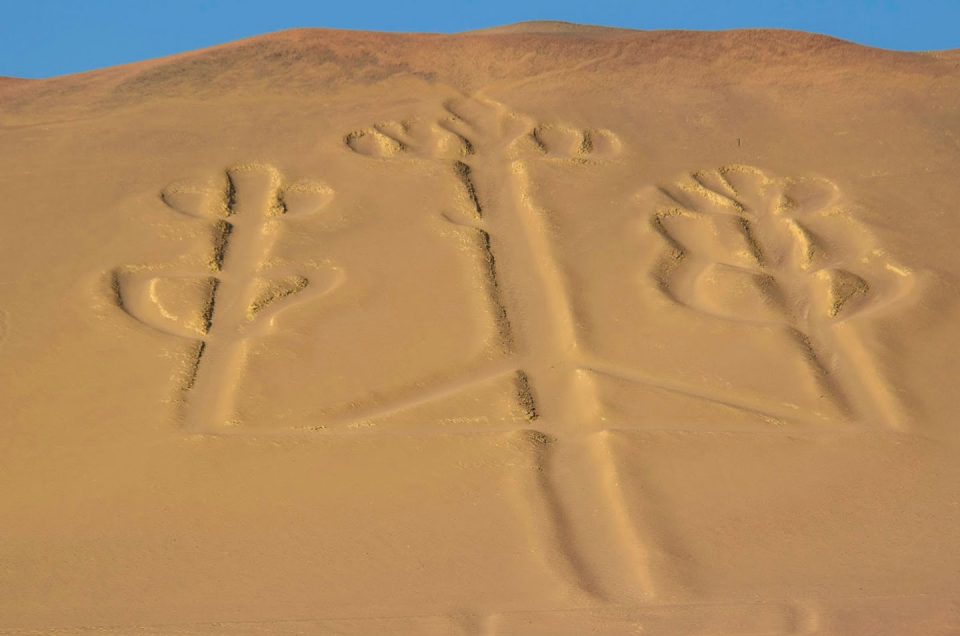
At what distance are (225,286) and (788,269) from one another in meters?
3.26

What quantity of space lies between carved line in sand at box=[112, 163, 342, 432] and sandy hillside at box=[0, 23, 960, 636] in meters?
0.02

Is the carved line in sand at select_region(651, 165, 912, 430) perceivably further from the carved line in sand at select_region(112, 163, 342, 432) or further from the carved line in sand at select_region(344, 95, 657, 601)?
the carved line in sand at select_region(112, 163, 342, 432)

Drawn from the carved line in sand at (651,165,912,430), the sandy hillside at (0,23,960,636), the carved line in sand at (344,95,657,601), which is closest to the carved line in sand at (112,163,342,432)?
the sandy hillside at (0,23,960,636)

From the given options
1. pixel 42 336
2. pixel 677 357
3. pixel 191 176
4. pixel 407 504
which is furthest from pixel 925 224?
pixel 42 336

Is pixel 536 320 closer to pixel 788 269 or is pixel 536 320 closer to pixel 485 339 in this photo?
pixel 485 339

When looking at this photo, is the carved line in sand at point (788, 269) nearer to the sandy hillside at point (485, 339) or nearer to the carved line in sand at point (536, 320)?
the sandy hillside at point (485, 339)

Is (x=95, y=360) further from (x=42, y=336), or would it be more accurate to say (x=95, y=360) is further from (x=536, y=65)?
(x=536, y=65)

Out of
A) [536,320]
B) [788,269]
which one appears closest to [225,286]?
[536,320]

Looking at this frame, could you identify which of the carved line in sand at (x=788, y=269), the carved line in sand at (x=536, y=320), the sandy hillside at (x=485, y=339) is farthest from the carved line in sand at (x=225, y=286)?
the carved line in sand at (x=788, y=269)

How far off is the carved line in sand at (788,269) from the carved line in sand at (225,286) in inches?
83.8

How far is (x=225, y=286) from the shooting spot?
6.85m

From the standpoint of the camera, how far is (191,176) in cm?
809

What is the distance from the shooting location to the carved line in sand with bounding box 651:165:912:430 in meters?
6.11

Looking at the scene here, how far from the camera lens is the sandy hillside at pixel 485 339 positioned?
4.53 meters
